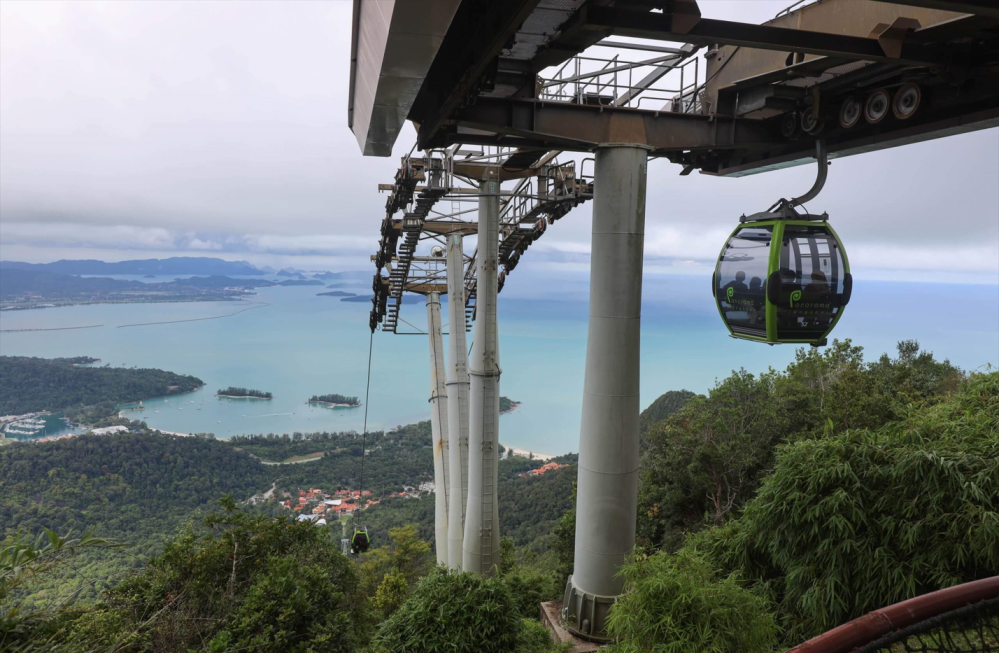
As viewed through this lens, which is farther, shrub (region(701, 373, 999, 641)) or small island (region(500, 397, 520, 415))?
small island (region(500, 397, 520, 415))

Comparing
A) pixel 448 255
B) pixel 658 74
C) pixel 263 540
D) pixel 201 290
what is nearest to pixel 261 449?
pixel 448 255

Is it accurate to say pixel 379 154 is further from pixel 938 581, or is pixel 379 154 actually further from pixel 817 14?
pixel 938 581

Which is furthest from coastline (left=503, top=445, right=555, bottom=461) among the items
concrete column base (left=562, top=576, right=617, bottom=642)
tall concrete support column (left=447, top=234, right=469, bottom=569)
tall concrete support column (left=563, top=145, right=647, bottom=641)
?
tall concrete support column (left=563, top=145, right=647, bottom=641)

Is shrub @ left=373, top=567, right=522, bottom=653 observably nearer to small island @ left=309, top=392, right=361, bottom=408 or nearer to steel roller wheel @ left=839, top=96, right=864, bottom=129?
steel roller wheel @ left=839, top=96, right=864, bottom=129

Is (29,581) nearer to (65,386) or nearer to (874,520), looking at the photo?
(874,520)

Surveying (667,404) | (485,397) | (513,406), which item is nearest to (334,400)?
(513,406)

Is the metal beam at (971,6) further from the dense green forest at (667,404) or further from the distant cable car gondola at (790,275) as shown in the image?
the dense green forest at (667,404)
